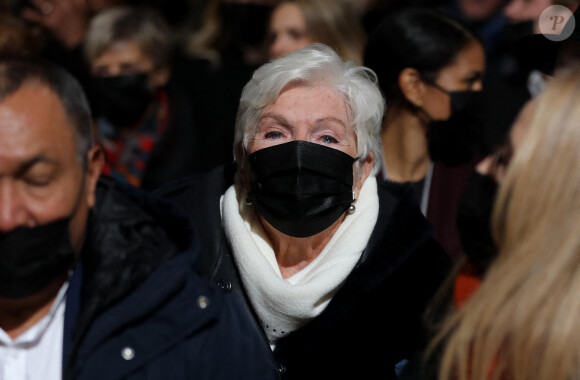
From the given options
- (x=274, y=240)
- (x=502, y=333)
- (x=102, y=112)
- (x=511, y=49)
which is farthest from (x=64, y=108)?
(x=511, y=49)

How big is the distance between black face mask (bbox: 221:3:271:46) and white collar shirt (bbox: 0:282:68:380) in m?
3.63

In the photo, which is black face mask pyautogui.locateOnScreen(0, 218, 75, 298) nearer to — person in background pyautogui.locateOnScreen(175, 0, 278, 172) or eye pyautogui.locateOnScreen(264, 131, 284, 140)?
eye pyautogui.locateOnScreen(264, 131, 284, 140)

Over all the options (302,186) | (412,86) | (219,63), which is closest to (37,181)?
(302,186)

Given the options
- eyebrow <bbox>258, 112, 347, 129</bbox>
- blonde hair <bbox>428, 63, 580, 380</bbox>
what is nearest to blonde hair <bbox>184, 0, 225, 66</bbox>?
eyebrow <bbox>258, 112, 347, 129</bbox>

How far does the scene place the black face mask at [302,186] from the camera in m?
2.79

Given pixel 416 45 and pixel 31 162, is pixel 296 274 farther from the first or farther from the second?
pixel 416 45

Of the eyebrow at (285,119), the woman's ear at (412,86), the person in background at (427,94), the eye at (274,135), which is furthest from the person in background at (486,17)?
the eye at (274,135)

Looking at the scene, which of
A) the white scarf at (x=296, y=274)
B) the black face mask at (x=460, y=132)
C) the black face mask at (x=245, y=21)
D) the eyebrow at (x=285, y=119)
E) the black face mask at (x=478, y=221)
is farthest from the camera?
the black face mask at (x=245, y=21)

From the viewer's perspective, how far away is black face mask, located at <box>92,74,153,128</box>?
184 inches

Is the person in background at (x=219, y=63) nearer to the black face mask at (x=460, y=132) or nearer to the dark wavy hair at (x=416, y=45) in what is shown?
the dark wavy hair at (x=416, y=45)

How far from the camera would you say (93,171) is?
2.29m

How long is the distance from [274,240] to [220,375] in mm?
899

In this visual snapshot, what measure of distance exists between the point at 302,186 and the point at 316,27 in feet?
6.85

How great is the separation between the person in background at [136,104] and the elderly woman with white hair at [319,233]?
68.1 inches
